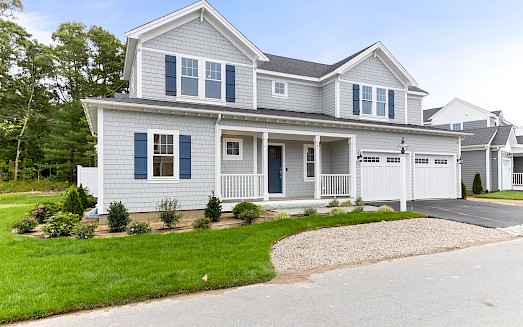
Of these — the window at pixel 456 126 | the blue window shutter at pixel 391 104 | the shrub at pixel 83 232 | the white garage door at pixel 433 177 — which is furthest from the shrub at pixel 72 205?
the window at pixel 456 126

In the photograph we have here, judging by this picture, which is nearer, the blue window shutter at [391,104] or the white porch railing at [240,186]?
the white porch railing at [240,186]

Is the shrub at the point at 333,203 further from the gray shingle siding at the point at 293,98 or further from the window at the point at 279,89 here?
the window at the point at 279,89

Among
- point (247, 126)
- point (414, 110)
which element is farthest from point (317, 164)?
point (414, 110)

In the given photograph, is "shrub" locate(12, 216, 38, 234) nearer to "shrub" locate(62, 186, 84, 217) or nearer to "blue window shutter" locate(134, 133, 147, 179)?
"shrub" locate(62, 186, 84, 217)

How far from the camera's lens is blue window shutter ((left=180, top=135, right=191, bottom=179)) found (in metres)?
10.6

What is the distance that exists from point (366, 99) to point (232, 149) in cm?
751

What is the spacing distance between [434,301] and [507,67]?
23.2m

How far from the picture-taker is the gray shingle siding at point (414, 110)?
697 inches

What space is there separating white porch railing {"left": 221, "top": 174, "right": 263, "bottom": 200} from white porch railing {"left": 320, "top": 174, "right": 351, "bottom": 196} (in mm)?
3238

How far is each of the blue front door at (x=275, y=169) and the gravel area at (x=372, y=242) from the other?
17.6ft

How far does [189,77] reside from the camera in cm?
1201

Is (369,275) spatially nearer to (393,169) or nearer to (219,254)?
(219,254)

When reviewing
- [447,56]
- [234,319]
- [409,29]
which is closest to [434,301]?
[234,319]

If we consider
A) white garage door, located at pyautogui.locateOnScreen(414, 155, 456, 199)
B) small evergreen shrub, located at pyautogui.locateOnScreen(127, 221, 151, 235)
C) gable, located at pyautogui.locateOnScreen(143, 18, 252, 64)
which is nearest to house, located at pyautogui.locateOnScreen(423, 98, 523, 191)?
white garage door, located at pyautogui.locateOnScreen(414, 155, 456, 199)
